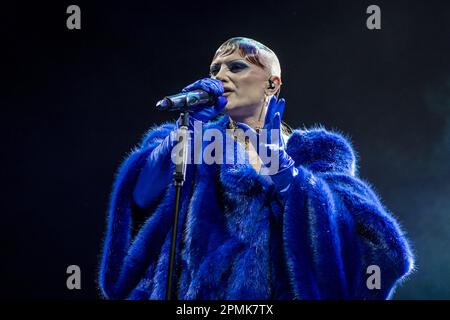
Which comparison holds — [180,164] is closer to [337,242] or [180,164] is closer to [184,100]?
[184,100]

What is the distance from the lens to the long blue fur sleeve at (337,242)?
1770 mm

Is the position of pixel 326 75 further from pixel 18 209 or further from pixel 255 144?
pixel 18 209

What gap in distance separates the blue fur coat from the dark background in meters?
0.53

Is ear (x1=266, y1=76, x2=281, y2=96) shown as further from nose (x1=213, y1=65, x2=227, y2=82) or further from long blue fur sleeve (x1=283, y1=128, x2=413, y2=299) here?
long blue fur sleeve (x1=283, y1=128, x2=413, y2=299)

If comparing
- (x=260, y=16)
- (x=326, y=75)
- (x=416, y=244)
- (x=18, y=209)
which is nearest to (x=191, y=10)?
(x=260, y=16)

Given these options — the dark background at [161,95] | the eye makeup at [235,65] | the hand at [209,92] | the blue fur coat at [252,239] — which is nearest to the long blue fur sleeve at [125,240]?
the blue fur coat at [252,239]

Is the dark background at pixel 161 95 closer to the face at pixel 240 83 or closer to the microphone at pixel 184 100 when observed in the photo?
the face at pixel 240 83

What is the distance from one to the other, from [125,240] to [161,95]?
806 millimetres

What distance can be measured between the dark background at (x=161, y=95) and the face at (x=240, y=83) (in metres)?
0.38

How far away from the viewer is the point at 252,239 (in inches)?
70.4

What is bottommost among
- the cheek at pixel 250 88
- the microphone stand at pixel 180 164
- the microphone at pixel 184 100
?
the microphone stand at pixel 180 164

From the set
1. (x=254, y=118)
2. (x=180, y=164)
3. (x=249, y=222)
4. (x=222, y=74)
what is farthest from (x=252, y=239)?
(x=222, y=74)

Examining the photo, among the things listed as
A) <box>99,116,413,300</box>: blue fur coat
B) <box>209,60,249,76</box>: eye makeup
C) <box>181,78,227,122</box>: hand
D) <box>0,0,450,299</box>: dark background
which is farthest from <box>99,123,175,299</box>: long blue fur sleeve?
<box>0,0,450,299</box>: dark background
